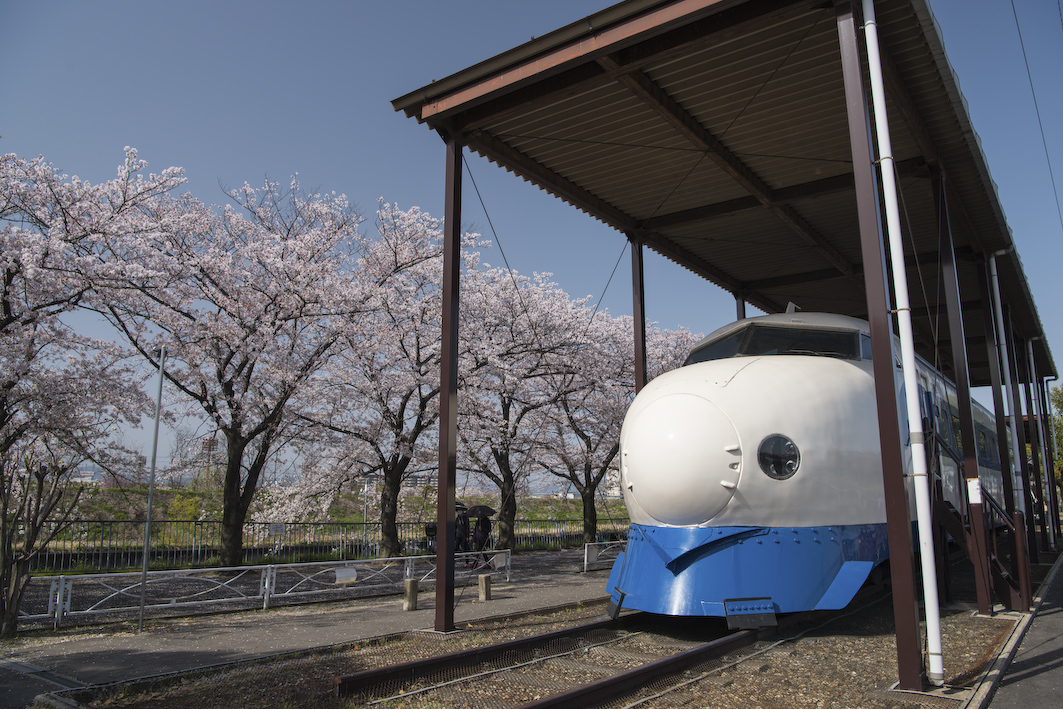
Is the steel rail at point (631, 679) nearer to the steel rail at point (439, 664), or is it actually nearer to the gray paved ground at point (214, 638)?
the steel rail at point (439, 664)

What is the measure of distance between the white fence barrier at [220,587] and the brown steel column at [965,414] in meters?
8.94

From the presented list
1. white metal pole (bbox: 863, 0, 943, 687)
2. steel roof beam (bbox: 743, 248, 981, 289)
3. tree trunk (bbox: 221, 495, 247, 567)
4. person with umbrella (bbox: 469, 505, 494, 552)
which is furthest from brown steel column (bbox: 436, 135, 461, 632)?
person with umbrella (bbox: 469, 505, 494, 552)

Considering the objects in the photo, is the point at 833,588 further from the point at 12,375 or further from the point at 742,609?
the point at 12,375

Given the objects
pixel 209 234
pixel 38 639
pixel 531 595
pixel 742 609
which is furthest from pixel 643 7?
pixel 209 234

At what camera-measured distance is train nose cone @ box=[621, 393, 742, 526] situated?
7.43 meters

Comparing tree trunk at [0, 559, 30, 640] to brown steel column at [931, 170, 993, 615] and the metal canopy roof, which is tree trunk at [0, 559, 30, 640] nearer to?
the metal canopy roof

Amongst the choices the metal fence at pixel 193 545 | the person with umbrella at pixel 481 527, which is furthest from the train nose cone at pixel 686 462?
the metal fence at pixel 193 545

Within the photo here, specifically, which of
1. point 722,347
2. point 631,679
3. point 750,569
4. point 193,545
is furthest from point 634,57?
point 193,545

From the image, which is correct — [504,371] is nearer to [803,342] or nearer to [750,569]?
[803,342]

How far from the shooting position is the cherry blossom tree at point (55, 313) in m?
12.7

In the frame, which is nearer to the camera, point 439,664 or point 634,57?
point 439,664

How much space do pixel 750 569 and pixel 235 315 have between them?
1436 centimetres

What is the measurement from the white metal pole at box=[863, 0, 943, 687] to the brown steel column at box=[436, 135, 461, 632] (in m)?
5.10

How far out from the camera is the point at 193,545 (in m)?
19.8
